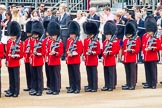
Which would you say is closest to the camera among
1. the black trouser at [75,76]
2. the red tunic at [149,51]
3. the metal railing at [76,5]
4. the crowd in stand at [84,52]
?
the crowd in stand at [84,52]

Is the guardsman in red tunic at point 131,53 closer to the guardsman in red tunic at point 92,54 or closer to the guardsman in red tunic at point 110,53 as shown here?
the guardsman in red tunic at point 110,53

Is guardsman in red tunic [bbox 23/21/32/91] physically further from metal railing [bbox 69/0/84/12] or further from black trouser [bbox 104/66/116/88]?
metal railing [bbox 69/0/84/12]

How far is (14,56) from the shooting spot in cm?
1491

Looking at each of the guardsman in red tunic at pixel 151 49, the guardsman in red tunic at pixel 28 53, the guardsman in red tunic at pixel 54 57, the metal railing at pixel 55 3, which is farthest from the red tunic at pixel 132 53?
the metal railing at pixel 55 3

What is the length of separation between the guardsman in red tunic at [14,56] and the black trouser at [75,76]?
1.29 meters

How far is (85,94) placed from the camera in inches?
606

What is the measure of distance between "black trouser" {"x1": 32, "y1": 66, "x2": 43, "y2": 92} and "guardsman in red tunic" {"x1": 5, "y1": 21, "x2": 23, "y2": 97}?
404mm

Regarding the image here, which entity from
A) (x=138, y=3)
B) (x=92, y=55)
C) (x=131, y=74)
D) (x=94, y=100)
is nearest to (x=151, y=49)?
(x=131, y=74)

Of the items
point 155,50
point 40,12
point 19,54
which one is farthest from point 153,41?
point 40,12

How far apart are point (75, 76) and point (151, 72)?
1843 millimetres

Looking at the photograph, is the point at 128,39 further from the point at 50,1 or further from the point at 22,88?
the point at 50,1

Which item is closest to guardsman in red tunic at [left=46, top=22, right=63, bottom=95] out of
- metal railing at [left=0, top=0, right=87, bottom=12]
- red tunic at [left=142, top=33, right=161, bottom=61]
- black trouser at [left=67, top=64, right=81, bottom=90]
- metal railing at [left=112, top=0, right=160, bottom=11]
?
black trouser at [left=67, top=64, right=81, bottom=90]

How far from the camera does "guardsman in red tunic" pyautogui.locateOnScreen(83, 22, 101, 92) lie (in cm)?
1573

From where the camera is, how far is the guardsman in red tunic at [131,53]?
1599cm
